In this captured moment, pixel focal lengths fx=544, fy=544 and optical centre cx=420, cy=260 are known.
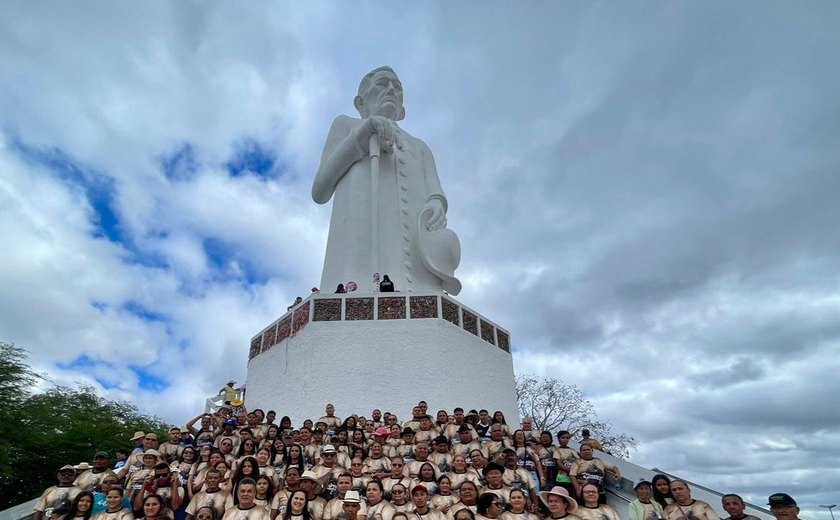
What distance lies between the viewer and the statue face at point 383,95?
53.9 feet

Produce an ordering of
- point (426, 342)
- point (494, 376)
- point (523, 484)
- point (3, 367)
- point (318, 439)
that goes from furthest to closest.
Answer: point (3, 367) < point (494, 376) < point (426, 342) < point (318, 439) < point (523, 484)

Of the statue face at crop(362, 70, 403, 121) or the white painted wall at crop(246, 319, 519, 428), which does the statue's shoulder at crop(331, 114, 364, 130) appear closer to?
the statue face at crop(362, 70, 403, 121)

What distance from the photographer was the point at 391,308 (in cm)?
1134

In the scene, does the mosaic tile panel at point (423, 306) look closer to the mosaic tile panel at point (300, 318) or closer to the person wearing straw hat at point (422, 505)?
the mosaic tile panel at point (300, 318)

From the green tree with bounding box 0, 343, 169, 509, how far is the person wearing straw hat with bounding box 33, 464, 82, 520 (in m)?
8.51

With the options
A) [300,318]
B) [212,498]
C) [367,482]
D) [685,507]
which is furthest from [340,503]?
[300,318]

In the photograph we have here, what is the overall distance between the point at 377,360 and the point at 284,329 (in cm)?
252

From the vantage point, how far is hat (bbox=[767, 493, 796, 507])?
4.48 meters

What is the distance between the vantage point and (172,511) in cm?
574

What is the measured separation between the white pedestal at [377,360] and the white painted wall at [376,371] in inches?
0.8

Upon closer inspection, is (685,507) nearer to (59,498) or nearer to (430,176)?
(59,498)

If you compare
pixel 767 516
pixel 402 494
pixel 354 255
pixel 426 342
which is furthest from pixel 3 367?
pixel 767 516

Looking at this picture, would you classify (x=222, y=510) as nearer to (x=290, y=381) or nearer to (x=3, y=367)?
(x=290, y=381)

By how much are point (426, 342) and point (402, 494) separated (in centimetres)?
555
